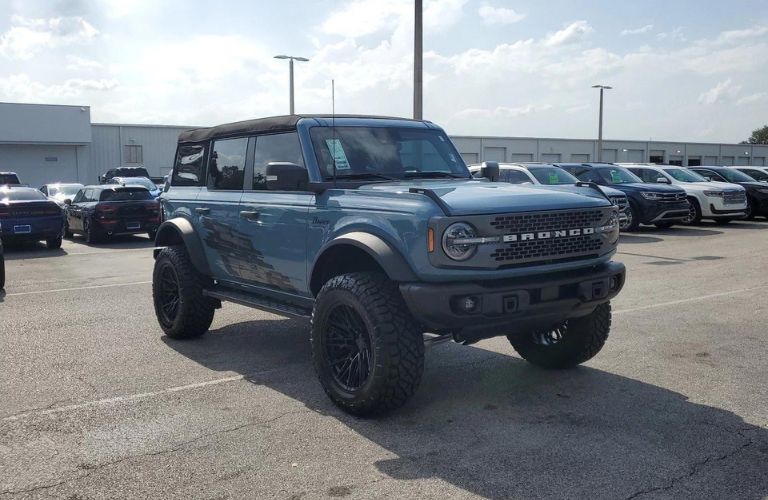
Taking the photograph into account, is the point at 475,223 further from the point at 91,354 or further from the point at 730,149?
the point at 730,149

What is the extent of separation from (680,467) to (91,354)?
4918 mm

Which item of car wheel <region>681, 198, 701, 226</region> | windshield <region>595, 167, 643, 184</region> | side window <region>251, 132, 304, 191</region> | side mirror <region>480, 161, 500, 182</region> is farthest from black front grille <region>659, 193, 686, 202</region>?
side window <region>251, 132, 304, 191</region>

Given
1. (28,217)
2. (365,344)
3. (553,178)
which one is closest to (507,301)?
(365,344)

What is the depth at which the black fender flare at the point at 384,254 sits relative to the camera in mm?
4645

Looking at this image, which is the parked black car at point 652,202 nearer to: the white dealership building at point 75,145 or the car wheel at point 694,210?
the car wheel at point 694,210

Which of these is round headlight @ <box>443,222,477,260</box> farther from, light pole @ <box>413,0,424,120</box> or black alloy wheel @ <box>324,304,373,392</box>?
light pole @ <box>413,0,424,120</box>

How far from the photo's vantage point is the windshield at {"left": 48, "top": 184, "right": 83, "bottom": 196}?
966 inches

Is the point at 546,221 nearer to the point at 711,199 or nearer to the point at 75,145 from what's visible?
the point at 711,199

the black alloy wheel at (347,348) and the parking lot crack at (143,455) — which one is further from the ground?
the black alloy wheel at (347,348)

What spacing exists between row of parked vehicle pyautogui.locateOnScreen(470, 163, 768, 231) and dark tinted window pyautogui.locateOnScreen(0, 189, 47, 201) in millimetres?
10300

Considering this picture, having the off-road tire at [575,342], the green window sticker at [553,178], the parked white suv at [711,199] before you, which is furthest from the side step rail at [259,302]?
the parked white suv at [711,199]

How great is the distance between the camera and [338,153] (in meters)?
5.83

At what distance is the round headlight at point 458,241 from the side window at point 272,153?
1.72 metres

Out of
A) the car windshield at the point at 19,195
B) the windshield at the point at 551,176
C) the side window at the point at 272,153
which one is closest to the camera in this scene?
the side window at the point at 272,153
